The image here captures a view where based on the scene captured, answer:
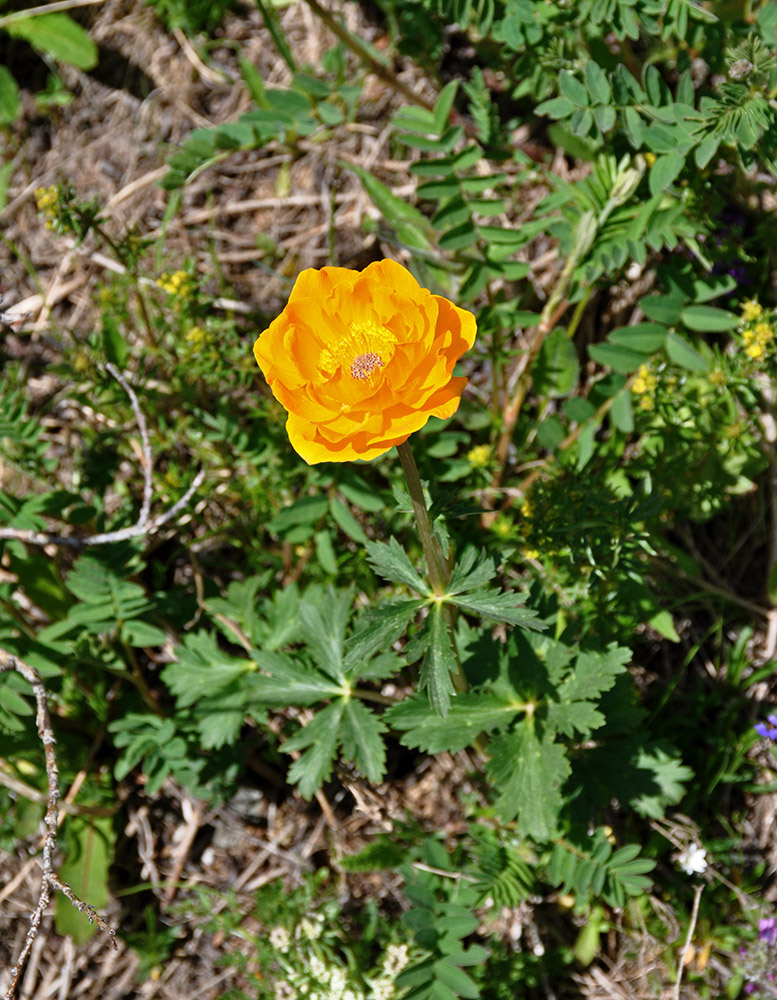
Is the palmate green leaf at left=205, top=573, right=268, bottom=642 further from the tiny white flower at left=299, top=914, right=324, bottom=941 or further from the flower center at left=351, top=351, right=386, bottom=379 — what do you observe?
the flower center at left=351, top=351, right=386, bottom=379

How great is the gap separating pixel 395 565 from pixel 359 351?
1.69 feet

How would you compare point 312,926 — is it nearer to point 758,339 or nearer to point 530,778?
point 530,778

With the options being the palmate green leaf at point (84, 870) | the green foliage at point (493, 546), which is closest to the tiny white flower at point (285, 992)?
the green foliage at point (493, 546)

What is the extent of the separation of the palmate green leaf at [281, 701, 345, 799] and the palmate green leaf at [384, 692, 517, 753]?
22 cm

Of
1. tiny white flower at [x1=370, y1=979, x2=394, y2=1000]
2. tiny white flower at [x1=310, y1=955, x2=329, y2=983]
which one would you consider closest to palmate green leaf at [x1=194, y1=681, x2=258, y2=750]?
tiny white flower at [x1=310, y1=955, x2=329, y2=983]

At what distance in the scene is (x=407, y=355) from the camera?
1.73m

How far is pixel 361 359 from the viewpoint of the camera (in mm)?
1943

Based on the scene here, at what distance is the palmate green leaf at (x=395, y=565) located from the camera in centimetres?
213

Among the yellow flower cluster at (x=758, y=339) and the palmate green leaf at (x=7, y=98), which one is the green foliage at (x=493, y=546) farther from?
the palmate green leaf at (x=7, y=98)

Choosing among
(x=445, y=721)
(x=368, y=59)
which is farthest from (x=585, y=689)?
(x=368, y=59)

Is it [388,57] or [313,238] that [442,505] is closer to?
[313,238]

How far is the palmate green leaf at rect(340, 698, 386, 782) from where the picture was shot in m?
2.47

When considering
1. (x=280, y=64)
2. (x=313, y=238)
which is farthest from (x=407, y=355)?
(x=280, y=64)

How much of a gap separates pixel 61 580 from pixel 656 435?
2.30m
